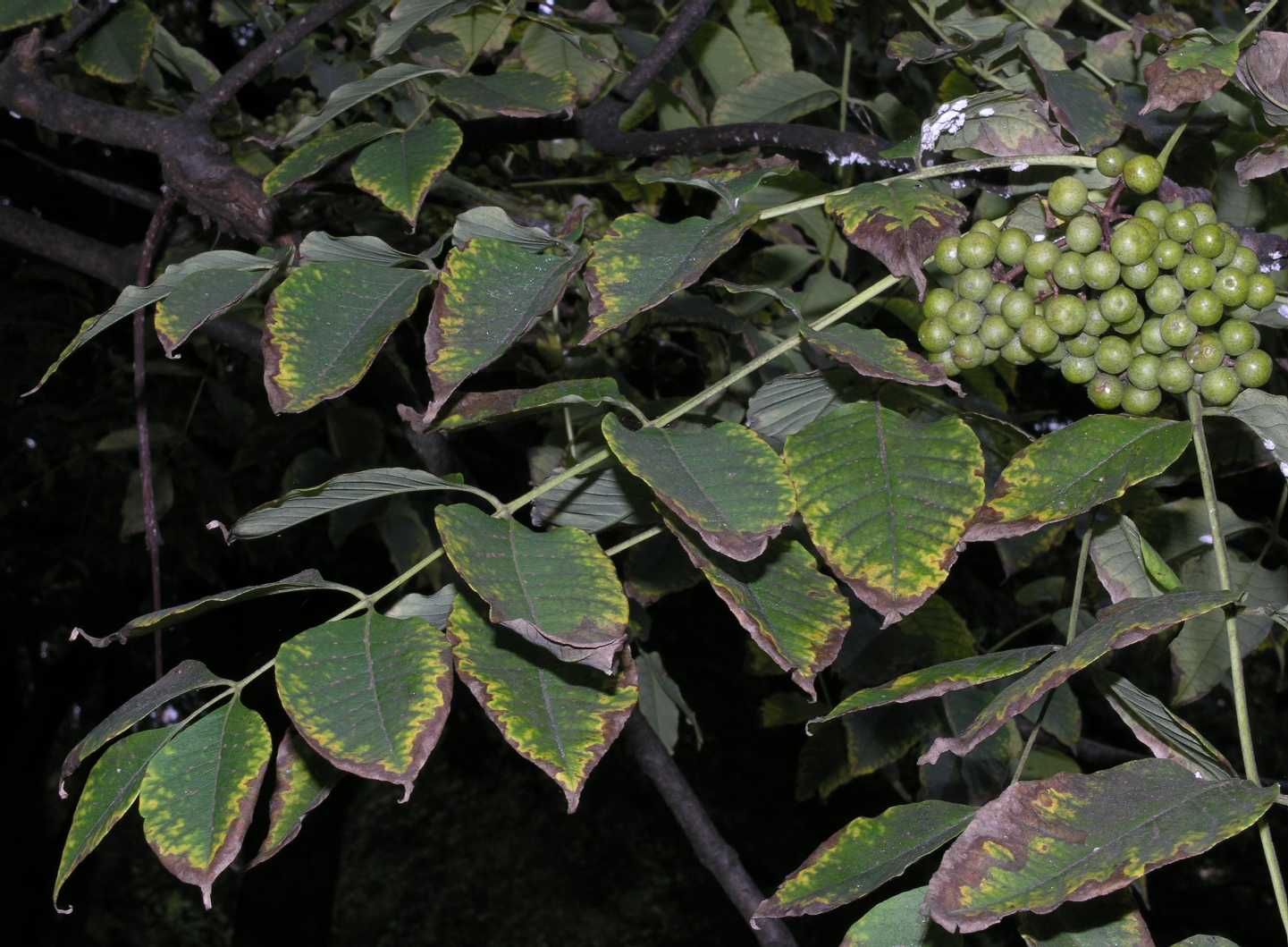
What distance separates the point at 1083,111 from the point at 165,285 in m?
0.69

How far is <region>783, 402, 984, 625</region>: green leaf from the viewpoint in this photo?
653 millimetres

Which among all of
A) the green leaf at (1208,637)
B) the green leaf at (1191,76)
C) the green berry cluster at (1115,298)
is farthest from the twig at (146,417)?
the green leaf at (1208,637)

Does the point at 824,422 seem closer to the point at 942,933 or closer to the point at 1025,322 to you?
the point at 1025,322

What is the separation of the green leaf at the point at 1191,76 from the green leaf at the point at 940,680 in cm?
35

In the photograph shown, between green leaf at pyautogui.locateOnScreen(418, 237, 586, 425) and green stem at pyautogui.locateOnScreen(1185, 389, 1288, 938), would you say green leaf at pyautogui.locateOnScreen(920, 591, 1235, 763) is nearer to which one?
green stem at pyautogui.locateOnScreen(1185, 389, 1288, 938)

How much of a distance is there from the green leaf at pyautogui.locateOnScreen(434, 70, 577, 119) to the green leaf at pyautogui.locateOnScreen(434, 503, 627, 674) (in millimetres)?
444

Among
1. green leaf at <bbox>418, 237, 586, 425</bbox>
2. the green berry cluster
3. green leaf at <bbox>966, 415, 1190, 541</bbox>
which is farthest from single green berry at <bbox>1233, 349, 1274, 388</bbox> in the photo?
green leaf at <bbox>418, 237, 586, 425</bbox>

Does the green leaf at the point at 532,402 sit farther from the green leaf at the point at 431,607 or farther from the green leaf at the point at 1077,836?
the green leaf at the point at 1077,836

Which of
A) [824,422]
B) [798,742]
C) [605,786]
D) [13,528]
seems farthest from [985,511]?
[605,786]

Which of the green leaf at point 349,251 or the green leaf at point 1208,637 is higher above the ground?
the green leaf at point 349,251

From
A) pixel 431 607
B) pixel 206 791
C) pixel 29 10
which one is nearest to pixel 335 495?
pixel 431 607

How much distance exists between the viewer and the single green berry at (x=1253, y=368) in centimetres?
80

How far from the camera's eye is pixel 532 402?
29.5 inches

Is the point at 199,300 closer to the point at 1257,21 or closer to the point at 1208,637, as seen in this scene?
the point at 1257,21
